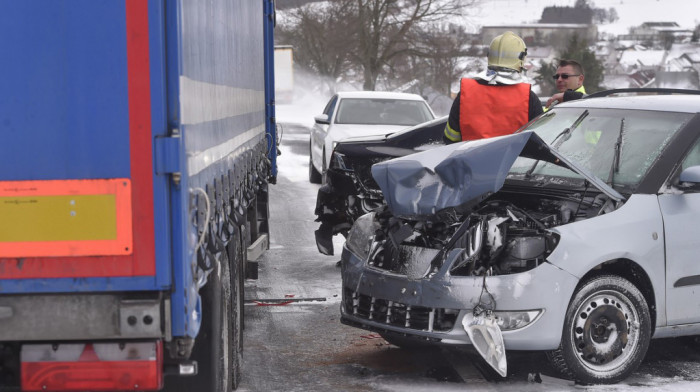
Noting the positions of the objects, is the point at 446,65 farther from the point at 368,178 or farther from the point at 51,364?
the point at 51,364

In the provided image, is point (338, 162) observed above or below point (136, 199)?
below

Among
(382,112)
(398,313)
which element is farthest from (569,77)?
(382,112)

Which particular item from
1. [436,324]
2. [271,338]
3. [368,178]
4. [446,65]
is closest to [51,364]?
[436,324]

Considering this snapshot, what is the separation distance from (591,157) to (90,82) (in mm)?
4102

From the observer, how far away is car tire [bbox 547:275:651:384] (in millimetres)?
6051

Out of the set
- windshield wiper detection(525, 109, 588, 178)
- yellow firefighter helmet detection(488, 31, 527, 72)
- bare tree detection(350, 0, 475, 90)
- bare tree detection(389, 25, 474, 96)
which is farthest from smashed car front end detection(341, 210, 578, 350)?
bare tree detection(389, 25, 474, 96)

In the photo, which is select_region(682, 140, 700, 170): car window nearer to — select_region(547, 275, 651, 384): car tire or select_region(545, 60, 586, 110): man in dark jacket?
select_region(547, 275, 651, 384): car tire

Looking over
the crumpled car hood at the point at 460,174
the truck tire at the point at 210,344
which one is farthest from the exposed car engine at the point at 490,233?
the truck tire at the point at 210,344

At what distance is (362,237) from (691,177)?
6.76 feet

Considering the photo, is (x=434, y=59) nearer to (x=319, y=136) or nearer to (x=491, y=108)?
(x=319, y=136)

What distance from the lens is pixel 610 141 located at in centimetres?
691

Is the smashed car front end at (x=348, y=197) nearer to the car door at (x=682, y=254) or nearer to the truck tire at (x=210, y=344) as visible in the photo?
the car door at (x=682, y=254)

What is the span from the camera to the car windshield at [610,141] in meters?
6.65

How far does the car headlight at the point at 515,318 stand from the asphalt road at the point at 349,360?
0.42 m
